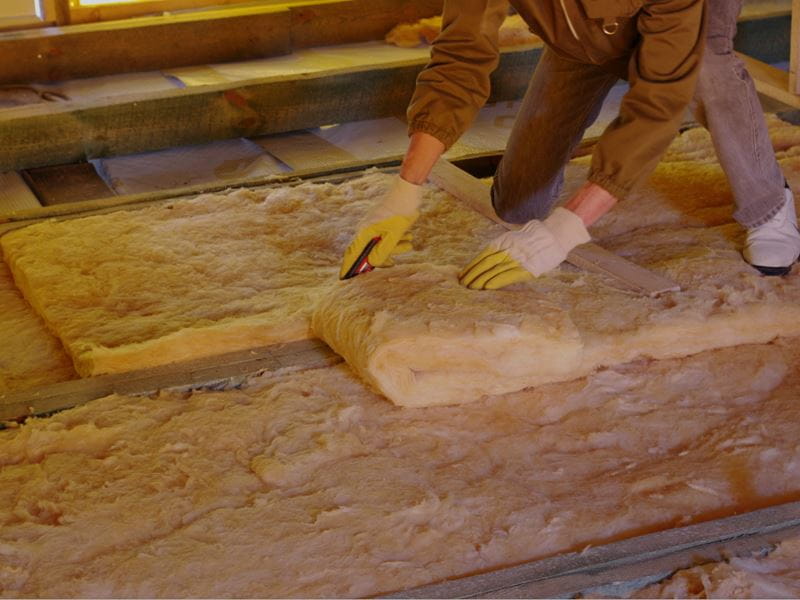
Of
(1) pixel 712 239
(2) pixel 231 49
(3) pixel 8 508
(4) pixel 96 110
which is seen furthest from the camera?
(2) pixel 231 49

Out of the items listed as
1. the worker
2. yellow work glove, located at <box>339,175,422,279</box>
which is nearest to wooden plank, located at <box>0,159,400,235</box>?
the worker

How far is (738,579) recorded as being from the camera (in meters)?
2.15

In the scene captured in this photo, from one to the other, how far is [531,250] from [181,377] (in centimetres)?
98

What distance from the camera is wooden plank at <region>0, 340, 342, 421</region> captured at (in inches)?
107

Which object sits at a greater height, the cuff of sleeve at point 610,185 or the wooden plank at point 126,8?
the cuff of sleeve at point 610,185

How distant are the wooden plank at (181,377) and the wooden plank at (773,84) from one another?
269 centimetres

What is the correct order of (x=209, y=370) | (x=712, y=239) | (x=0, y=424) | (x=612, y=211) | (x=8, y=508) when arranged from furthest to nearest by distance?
(x=612, y=211)
(x=712, y=239)
(x=209, y=370)
(x=0, y=424)
(x=8, y=508)

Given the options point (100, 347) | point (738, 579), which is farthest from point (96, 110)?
point (738, 579)

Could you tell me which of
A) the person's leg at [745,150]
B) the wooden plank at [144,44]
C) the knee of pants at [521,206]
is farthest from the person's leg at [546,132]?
the wooden plank at [144,44]

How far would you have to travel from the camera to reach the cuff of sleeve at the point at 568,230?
281cm

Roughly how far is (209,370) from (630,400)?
3.66ft

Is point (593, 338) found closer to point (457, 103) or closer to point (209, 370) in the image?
point (457, 103)

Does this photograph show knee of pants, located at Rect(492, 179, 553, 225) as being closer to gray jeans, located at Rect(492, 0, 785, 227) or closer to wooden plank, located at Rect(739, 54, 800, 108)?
gray jeans, located at Rect(492, 0, 785, 227)

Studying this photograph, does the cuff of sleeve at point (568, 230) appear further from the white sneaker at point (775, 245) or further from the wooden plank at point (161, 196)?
the wooden plank at point (161, 196)
